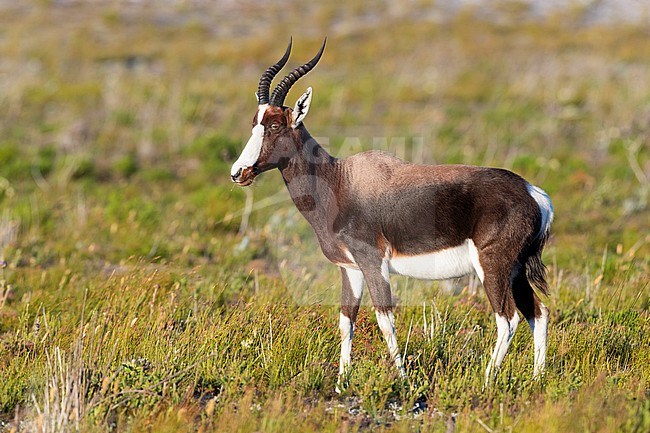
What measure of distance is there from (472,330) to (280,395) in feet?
6.74

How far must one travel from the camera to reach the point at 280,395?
5.27m

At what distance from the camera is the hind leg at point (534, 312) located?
5898 mm

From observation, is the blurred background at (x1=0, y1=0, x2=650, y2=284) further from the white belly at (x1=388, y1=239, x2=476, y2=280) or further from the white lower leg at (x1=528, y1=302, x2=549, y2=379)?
the white belly at (x1=388, y1=239, x2=476, y2=280)

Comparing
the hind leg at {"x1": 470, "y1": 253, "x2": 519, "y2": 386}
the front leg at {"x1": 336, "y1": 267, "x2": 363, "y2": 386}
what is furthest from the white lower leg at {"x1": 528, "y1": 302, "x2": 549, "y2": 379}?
the front leg at {"x1": 336, "y1": 267, "x2": 363, "y2": 386}

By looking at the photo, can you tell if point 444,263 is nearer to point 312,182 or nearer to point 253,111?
point 312,182

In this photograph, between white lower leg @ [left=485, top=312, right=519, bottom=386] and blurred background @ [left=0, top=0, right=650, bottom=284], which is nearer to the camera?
white lower leg @ [left=485, top=312, right=519, bottom=386]

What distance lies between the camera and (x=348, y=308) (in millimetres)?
6098

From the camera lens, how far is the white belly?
5770 millimetres

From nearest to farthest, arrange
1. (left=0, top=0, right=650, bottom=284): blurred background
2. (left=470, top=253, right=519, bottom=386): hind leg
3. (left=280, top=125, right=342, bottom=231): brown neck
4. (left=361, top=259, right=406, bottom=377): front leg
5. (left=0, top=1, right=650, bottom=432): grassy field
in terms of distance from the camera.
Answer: (left=0, top=1, right=650, bottom=432): grassy field
(left=470, top=253, right=519, bottom=386): hind leg
(left=361, top=259, right=406, bottom=377): front leg
(left=280, top=125, right=342, bottom=231): brown neck
(left=0, top=0, right=650, bottom=284): blurred background

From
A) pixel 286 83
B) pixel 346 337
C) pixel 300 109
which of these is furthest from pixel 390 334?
pixel 286 83

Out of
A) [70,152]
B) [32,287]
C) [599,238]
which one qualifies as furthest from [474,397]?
[70,152]

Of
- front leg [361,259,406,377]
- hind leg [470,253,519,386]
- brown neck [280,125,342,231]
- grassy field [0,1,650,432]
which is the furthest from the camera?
brown neck [280,125,342,231]

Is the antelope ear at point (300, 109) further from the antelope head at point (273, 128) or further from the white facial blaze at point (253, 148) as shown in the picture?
the white facial blaze at point (253, 148)

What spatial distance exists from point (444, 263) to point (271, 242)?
464 centimetres
